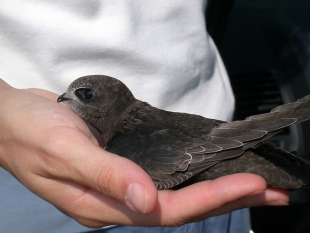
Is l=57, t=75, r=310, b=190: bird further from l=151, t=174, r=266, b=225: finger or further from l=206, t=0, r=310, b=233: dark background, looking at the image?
l=206, t=0, r=310, b=233: dark background

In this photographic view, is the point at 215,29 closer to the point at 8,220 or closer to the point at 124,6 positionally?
the point at 124,6

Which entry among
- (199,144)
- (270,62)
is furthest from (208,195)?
(270,62)

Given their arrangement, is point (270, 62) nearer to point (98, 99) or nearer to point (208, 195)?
point (98, 99)

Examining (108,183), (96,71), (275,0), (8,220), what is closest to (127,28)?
(96,71)

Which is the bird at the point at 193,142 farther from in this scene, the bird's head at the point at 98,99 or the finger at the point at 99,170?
the finger at the point at 99,170

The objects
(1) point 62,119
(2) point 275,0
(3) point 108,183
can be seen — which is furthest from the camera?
(2) point 275,0
